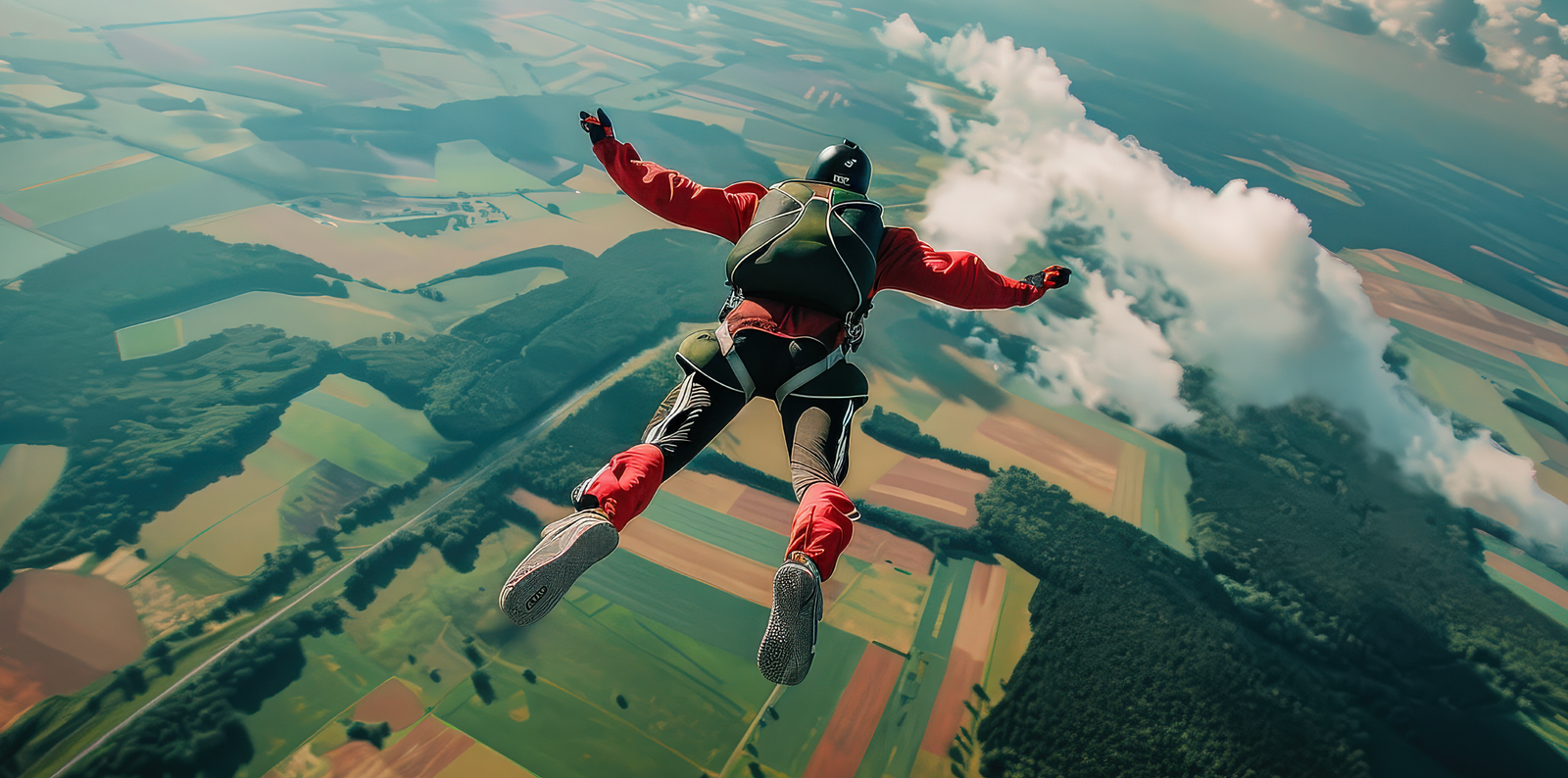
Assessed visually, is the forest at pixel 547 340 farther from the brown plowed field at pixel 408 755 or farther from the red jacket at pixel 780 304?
the red jacket at pixel 780 304

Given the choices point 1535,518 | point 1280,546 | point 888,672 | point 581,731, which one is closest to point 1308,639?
point 1280,546

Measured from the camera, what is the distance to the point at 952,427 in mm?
56844

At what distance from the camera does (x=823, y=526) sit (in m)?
4.41

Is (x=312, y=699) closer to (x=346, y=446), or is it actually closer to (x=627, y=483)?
(x=346, y=446)

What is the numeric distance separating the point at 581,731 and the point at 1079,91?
597ft

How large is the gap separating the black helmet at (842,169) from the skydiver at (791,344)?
13mm

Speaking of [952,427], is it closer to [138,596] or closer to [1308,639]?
[1308,639]

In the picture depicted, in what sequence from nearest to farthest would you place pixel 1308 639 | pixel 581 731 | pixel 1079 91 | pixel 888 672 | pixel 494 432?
pixel 581 731, pixel 888 672, pixel 1308 639, pixel 494 432, pixel 1079 91

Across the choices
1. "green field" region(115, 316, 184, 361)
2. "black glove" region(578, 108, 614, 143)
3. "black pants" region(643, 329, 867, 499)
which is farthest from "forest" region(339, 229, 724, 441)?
"black pants" region(643, 329, 867, 499)

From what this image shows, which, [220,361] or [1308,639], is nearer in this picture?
[1308,639]

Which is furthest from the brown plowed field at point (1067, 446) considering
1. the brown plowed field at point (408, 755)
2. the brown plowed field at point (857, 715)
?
the brown plowed field at point (408, 755)

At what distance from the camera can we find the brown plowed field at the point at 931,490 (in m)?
46.7

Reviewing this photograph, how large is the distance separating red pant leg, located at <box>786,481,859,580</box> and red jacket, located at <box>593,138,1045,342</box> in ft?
4.66

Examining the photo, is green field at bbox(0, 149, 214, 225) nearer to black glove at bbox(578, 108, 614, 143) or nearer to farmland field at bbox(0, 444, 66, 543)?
farmland field at bbox(0, 444, 66, 543)
